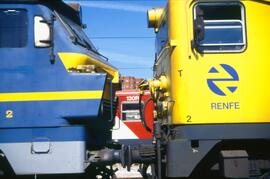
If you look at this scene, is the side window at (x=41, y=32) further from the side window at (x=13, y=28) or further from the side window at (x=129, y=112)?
the side window at (x=129, y=112)

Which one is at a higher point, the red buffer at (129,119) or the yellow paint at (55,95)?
the yellow paint at (55,95)

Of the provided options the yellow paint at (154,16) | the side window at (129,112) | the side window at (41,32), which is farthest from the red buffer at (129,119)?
the side window at (41,32)

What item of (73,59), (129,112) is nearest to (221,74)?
(73,59)

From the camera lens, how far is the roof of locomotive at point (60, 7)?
6.65 m

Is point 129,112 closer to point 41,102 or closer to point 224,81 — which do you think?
point 41,102

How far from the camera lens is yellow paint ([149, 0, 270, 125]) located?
6324mm

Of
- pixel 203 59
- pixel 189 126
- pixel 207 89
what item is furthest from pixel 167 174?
pixel 203 59

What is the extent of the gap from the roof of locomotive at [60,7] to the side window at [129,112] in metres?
6.31

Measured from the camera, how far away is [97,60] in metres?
7.24

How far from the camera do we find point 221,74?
251 inches

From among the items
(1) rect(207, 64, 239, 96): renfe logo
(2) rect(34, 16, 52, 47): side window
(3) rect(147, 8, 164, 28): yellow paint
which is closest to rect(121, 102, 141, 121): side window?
(3) rect(147, 8, 164, 28): yellow paint

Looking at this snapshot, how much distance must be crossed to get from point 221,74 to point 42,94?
2674 millimetres

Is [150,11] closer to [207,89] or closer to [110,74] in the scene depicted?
[110,74]

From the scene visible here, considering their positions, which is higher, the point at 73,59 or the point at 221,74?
the point at 73,59
